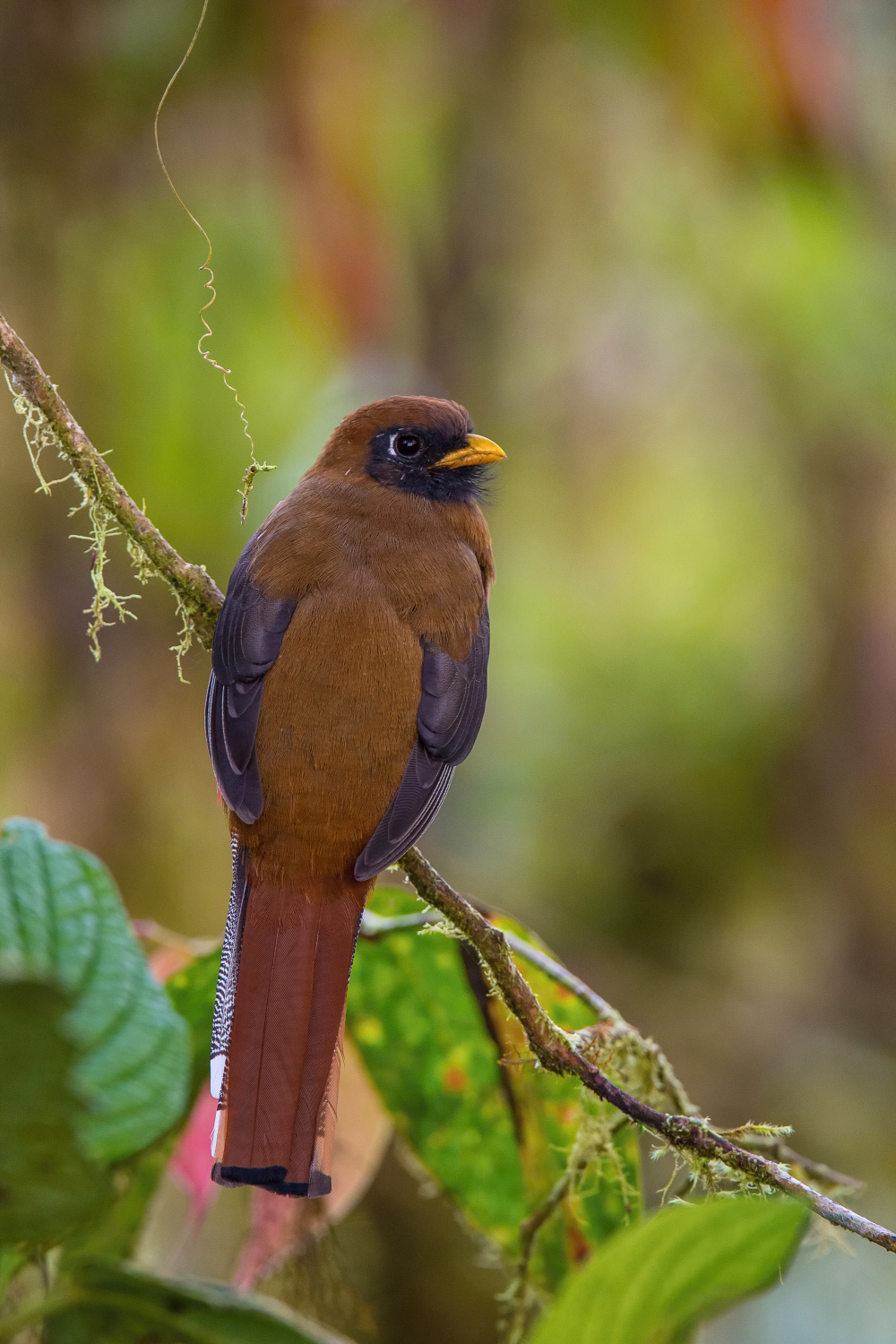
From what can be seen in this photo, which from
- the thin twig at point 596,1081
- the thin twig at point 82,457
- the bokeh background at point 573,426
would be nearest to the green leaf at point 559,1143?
the thin twig at point 596,1081

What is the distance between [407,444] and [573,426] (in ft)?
8.36

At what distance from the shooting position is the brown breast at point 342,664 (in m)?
1.78

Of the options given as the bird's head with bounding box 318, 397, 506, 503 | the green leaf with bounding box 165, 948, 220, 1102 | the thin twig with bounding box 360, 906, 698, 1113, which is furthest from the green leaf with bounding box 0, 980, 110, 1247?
the bird's head with bounding box 318, 397, 506, 503

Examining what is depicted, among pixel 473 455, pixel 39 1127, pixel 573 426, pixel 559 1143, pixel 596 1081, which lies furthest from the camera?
pixel 573 426

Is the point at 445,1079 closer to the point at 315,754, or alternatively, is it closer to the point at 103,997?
the point at 315,754

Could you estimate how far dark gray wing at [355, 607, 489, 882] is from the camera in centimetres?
173

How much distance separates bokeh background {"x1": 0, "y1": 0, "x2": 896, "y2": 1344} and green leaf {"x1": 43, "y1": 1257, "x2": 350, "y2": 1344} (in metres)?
2.51

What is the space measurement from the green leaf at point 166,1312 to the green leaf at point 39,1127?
185 millimetres

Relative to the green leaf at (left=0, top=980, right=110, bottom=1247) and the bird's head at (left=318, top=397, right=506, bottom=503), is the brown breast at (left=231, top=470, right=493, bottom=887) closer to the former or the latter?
the bird's head at (left=318, top=397, right=506, bottom=503)

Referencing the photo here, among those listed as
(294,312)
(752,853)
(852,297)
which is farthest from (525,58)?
(752,853)

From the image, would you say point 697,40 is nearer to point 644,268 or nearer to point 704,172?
point 704,172

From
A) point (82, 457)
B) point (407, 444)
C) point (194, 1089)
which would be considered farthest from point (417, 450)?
point (194, 1089)

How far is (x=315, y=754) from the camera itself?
1.81 m

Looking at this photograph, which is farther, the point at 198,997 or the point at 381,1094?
the point at 381,1094
